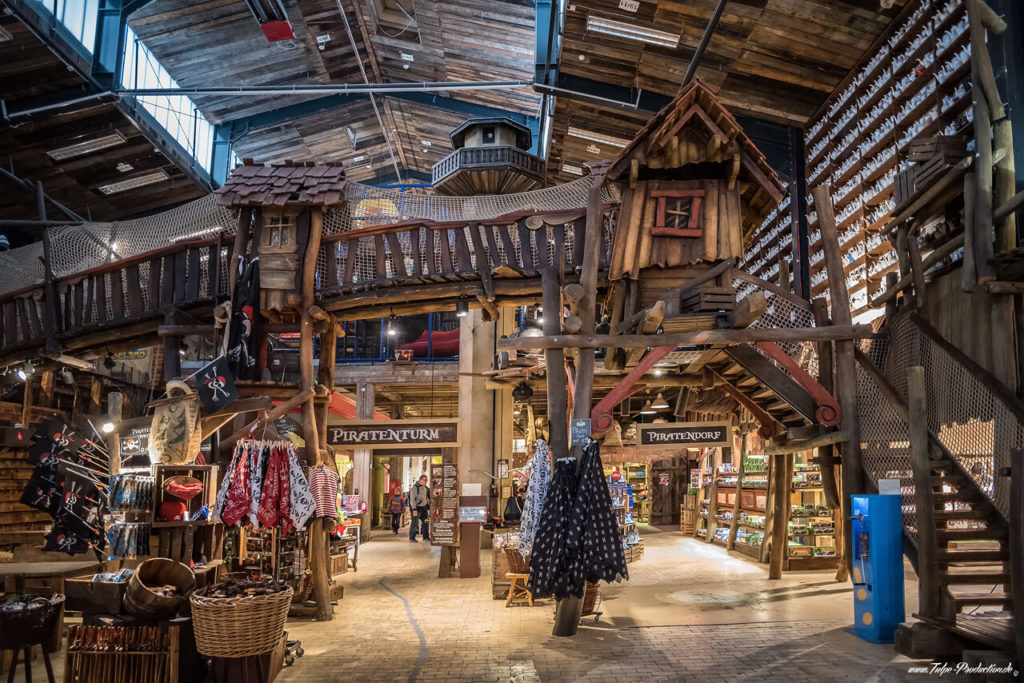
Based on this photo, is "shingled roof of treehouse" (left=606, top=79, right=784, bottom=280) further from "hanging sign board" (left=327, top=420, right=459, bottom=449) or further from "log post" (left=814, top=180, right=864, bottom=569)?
"hanging sign board" (left=327, top=420, right=459, bottom=449)

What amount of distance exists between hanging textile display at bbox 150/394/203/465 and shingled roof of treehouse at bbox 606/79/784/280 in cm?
530

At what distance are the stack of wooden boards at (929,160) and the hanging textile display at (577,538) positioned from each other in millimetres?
4881

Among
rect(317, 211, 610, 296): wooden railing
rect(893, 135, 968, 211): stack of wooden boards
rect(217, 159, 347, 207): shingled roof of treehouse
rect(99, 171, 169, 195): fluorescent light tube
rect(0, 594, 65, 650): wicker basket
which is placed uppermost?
rect(99, 171, 169, 195): fluorescent light tube

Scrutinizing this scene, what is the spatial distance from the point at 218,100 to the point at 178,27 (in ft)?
9.82

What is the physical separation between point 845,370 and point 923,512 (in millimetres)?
2366

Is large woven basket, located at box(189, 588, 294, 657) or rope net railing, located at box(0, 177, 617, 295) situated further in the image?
rope net railing, located at box(0, 177, 617, 295)

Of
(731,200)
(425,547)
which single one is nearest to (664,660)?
(731,200)

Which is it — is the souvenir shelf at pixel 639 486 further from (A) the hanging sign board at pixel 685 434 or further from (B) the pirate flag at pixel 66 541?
(B) the pirate flag at pixel 66 541

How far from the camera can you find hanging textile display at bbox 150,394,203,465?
802 centimetres

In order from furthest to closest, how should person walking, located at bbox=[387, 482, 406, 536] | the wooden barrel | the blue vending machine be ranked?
person walking, located at bbox=[387, 482, 406, 536] < the blue vending machine < the wooden barrel

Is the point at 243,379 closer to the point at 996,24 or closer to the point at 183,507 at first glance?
the point at 183,507

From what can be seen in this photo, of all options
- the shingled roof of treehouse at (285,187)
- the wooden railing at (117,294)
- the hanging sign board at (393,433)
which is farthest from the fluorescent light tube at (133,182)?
the hanging sign board at (393,433)

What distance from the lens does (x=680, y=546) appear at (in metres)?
17.4

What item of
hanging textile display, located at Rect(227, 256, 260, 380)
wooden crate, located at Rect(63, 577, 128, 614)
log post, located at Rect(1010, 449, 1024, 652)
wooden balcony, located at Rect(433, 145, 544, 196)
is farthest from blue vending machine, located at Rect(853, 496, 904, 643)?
wooden balcony, located at Rect(433, 145, 544, 196)
